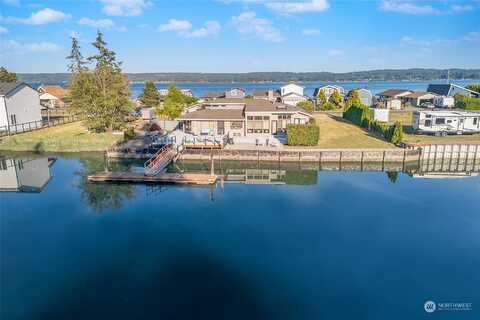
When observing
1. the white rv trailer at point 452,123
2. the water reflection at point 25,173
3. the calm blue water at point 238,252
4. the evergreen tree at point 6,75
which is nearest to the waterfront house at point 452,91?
the white rv trailer at point 452,123

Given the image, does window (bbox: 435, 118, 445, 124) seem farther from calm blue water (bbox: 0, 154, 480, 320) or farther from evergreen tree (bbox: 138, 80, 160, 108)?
evergreen tree (bbox: 138, 80, 160, 108)

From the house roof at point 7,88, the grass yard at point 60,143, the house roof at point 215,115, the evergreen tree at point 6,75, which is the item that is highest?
the evergreen tree at point 6,75

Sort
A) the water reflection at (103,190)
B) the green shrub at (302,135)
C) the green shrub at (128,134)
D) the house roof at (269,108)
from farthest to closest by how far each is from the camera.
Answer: the house roof at (269,108), the green shrub at (128,134), the green shrub at (302,135), the water reflection at (103,190)

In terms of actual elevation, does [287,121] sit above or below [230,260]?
above

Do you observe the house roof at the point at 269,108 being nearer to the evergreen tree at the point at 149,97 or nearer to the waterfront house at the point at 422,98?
the evergreen tree at the point at 149,97

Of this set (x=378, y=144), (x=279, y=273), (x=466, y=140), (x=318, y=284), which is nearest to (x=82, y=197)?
(x=279, y=273)

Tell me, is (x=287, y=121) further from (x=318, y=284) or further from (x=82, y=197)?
(x=318, y=284)
